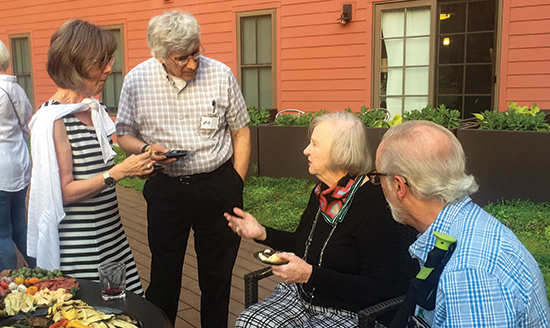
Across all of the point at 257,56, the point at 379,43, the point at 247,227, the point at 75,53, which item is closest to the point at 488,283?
the point at 247,227

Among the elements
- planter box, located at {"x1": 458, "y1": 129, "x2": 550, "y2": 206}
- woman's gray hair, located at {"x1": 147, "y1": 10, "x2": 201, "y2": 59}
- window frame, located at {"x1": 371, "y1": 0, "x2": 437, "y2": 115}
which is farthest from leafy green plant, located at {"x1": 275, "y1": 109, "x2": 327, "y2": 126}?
woman's gray hair, located at {"x1": 147, "y1": 10, "x2": 201, "y2": 59}

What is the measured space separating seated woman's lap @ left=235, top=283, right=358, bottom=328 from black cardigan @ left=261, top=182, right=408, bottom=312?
4 centimetres

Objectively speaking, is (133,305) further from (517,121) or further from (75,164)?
(517,121)

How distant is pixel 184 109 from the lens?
2.62m

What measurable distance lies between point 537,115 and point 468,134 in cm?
64

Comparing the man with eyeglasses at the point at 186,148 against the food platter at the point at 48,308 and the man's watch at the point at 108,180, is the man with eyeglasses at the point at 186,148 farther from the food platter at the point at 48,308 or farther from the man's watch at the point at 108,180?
the food platter at the point at 48,308

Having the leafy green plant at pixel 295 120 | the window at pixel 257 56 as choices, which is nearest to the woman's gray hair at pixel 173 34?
the leafy green plant at pixel 295 120

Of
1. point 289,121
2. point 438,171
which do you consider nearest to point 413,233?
point 438,171

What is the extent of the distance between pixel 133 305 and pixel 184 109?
1.17m

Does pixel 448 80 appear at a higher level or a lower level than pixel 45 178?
higher

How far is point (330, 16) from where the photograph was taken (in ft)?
25.2

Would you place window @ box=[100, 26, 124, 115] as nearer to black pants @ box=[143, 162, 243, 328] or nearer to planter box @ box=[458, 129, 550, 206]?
planter box @ box=[458, 129, 550, 206]

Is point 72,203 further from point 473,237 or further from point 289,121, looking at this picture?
point 289,121

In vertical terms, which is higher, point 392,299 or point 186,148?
point 186,148
